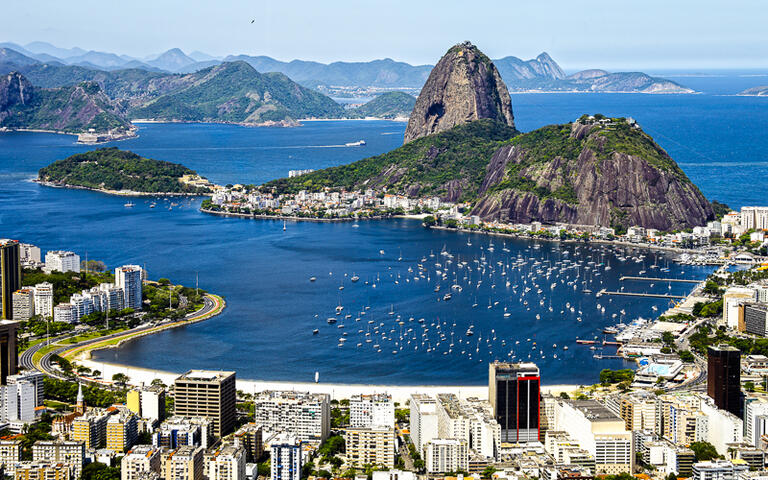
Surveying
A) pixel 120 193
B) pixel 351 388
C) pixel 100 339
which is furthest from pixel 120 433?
pixel 120 193

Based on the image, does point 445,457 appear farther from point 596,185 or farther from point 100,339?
point 596,185

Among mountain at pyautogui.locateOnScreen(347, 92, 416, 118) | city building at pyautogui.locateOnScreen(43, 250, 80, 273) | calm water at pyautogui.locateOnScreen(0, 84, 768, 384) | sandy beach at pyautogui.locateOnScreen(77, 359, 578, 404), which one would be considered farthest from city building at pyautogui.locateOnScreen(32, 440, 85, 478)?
mountain at pyautogui.locateOnScreen(347, 92, 416, 118)

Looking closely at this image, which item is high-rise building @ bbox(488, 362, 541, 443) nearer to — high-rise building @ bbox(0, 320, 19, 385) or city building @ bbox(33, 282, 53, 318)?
high-rise building @ bbox(0, 320, 19, 385)

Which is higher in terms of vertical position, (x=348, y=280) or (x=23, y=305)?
(x=348, y=280)

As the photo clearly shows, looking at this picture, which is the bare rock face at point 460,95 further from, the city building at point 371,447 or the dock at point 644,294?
the city building at point 371,447

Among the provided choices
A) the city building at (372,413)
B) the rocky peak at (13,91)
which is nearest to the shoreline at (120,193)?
the city building at (372,413)

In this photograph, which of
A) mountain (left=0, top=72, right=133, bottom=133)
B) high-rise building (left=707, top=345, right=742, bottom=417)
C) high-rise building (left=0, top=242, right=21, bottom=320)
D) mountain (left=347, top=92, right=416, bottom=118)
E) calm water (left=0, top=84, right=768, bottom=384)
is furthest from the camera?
mountain (left=347, top=92, right=416, bottom=118)

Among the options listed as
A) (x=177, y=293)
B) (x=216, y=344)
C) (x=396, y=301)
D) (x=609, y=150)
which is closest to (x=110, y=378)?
(x=216, y=344)

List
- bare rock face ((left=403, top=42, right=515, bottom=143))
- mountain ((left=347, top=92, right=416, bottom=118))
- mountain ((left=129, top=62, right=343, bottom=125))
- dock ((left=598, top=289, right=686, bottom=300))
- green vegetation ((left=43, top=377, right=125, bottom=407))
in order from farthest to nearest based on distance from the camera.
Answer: mountain ((left=347, top=92, right=416, bottom=118)), mountain ((left=129, top=62, right=343, bottom=125)), bare rock face ((left=403, top=42, right=515, bottom=143)), dock ((left=598, top=289, right=686, bottom=300)), green vegetation ((left=43, top=377, right=125, bottom=407))
